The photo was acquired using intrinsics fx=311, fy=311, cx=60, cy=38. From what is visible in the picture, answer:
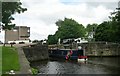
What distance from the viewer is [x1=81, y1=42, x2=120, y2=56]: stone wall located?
304ft

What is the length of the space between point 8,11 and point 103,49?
52.3 m

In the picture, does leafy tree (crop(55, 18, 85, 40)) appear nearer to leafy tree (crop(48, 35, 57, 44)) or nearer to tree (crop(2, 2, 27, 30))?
leafy tree (crop(48, 35, 57, 44))

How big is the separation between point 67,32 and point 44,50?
51.0 metres

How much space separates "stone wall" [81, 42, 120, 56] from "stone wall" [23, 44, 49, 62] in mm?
18045

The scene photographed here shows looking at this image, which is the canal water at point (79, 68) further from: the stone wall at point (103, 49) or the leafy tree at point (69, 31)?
the leafy tree at point (69, 31)

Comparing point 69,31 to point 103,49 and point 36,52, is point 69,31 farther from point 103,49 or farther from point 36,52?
point 36,52

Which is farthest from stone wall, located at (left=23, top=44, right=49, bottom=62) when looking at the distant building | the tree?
the distant building

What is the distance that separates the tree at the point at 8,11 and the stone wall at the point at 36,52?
23723mm

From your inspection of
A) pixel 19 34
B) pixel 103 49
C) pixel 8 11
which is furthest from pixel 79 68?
pixel 19 34

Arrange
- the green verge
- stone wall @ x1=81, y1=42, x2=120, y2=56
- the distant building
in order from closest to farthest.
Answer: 1. the green verge
2. stone wall @ x1=81, y1=42, x2=120, y2=56
3. the distant building

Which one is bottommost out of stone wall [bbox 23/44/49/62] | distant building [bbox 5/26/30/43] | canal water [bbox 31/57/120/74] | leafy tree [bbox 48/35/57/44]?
canal water [bbox 31/57/120/74]

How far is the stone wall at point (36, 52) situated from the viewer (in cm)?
7141

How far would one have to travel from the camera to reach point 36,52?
75.1 meters

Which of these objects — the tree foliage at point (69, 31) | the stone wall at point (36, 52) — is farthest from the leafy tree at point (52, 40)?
the stone wall at point (36, 52)
